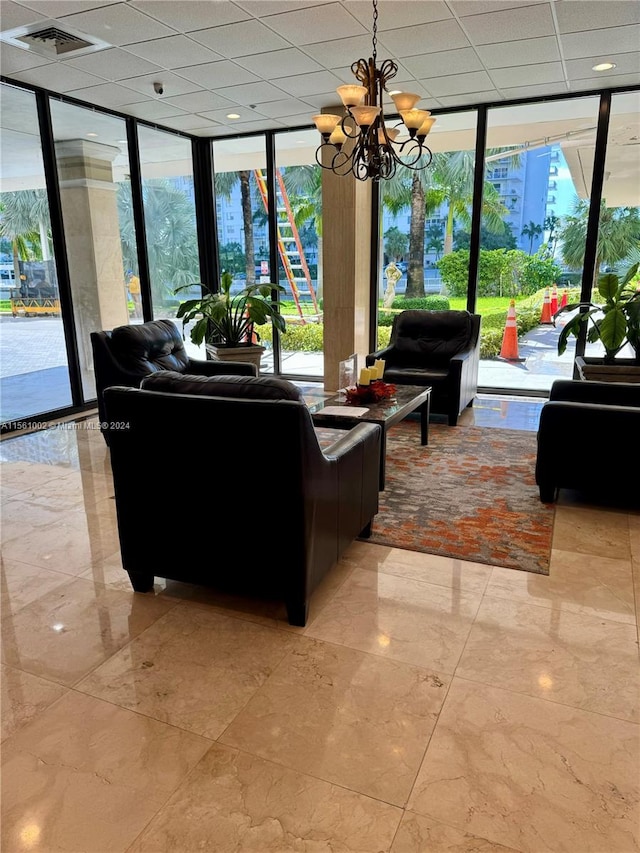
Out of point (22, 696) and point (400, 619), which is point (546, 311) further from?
point (22, 696)

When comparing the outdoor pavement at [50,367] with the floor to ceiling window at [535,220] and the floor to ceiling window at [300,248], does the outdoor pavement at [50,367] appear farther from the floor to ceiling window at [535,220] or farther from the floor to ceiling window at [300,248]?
the floor to ceiling window at [300,248]

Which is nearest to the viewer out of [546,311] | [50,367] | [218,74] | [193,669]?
[193,669]

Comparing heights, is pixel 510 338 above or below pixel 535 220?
below

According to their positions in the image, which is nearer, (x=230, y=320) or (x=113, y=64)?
(x=113, y=64)

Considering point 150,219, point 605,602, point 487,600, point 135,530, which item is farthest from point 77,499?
point 150,219

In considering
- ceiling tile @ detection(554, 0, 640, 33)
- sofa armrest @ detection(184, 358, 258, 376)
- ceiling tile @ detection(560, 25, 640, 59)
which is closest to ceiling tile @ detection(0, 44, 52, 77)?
sofa armrest @ detection(184, 358, 258, 376)

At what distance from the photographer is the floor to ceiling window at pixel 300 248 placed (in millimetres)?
Result: 7090

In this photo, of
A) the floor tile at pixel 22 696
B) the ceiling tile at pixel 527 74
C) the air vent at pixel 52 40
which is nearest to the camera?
the floor tile at pixel 22 696

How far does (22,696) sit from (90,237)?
518cm

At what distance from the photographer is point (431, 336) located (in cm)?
582

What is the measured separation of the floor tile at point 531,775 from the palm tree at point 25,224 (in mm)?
5264

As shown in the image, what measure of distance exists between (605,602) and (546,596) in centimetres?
24

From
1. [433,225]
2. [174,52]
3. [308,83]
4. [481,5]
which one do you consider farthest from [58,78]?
[433,225]

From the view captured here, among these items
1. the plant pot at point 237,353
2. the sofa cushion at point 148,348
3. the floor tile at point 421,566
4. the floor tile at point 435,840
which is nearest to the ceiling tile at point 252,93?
the sofa cushion at point 148,348
